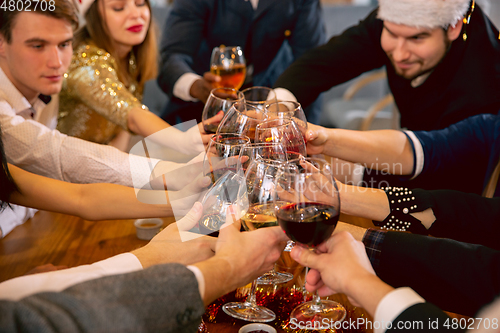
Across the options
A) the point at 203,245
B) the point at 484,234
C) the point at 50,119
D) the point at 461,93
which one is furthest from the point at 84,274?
the point at 461,93

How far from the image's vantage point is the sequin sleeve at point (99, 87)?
1.88 m

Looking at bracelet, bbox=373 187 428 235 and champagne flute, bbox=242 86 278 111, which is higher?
champagne flute, bbox=242 86 278 111

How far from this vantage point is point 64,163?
1.37 metres

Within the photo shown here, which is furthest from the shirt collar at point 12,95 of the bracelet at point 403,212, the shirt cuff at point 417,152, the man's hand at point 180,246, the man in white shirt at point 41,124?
the shirt cuff at point 417,152

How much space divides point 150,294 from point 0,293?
284 millimetres

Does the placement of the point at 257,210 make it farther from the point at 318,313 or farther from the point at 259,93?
the point at 259,93

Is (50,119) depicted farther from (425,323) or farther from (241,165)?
(425,323)

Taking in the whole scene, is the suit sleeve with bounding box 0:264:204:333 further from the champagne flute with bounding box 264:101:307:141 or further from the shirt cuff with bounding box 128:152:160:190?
the shirt cuff with bounding box 128:152:160:190

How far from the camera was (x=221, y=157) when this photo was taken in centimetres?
87

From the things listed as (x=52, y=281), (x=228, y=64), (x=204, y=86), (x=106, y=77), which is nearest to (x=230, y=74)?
(x=228, y=64)

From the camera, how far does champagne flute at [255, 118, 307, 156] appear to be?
37.9 inches

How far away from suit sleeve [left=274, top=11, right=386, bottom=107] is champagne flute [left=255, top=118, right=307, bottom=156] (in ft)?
3.43

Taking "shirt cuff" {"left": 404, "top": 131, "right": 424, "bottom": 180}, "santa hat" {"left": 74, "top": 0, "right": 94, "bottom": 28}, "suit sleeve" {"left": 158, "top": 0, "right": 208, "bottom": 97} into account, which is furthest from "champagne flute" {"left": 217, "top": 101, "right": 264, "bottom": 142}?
"suit sleeve" {"left": 158, "top": 0, "right": 208, "bottom": 97}

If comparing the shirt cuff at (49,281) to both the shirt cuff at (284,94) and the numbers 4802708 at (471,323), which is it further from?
the shirt cuff at (284,94)
